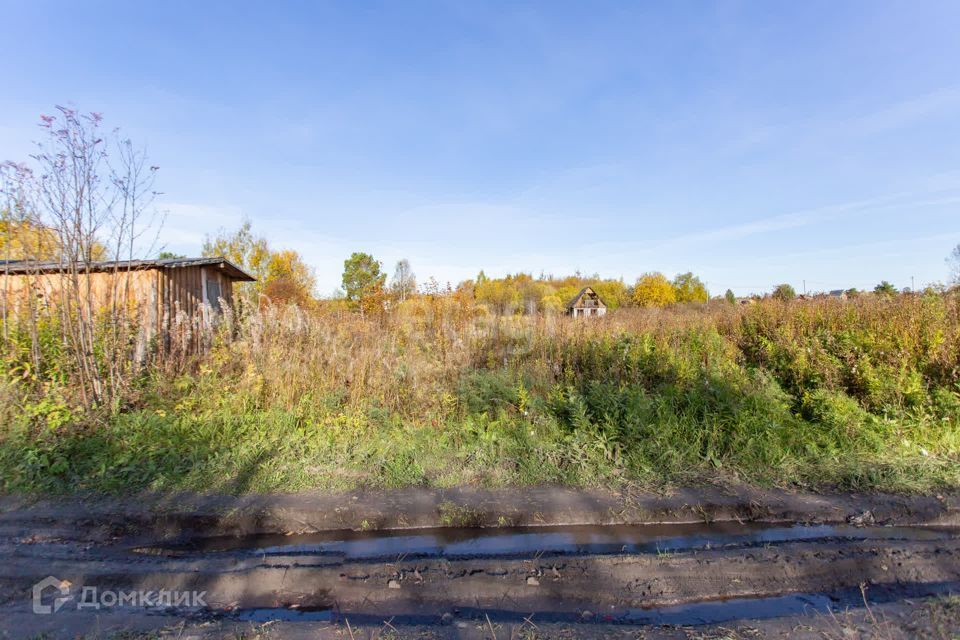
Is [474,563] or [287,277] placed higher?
[287,277]

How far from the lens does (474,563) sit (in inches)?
135

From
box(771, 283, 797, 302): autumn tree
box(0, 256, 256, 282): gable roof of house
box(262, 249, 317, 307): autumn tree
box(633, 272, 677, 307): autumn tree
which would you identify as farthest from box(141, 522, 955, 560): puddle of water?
box(633, 272, 677, 307): autumn tree

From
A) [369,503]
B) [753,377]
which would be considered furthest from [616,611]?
[753,377]

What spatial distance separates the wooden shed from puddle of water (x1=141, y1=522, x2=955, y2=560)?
14.6 ft

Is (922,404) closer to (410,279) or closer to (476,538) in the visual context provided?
(476,538)

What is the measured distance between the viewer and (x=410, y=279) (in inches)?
566

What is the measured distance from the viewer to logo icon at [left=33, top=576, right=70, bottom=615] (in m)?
2.92

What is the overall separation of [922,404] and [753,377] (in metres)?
2.08

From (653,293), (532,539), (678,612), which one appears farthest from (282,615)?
(653,293)

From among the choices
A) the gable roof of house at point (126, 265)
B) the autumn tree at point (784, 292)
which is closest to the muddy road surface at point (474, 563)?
the gable roof of house at point (126, 265)

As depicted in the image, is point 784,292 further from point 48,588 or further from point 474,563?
point 48,588

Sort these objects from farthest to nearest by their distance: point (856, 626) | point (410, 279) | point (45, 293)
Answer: point (410, 279)
point (45, 293)
point (856, 626)

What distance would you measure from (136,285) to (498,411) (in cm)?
940

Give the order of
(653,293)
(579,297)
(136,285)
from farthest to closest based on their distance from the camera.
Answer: (653,293)
(579,297)
(136,285)
